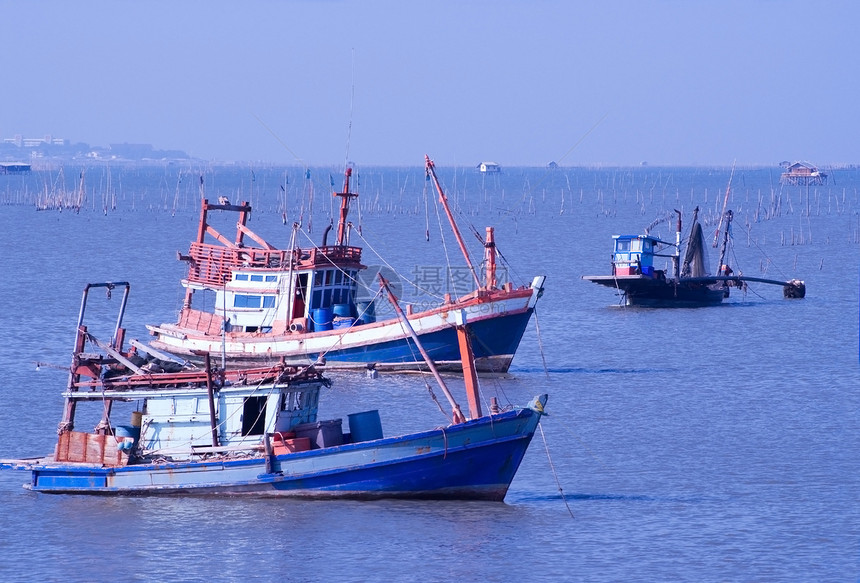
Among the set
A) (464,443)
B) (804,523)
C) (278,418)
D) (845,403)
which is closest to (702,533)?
(804,523)

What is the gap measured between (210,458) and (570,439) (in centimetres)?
1082

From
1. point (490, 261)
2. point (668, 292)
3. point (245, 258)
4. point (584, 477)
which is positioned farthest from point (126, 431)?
point (668, 292)

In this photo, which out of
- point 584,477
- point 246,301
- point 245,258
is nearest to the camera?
point 584,477

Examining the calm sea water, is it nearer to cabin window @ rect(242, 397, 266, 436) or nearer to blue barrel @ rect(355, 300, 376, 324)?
cabin window @ rect(242, 397, 266, 436)

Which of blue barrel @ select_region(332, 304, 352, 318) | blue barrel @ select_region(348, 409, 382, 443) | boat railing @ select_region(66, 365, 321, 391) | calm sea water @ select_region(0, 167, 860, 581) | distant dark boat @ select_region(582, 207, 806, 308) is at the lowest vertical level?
calm sea water @ select_region(0, 167, 860, 581)

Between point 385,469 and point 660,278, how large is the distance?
40.0 m

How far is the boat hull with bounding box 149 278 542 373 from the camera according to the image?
45.2 metres

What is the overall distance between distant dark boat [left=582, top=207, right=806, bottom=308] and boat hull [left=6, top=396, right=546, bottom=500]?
3659cm

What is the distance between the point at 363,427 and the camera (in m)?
30.3

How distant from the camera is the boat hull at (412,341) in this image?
45.2 metres

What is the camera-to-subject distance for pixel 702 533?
90.0 feet

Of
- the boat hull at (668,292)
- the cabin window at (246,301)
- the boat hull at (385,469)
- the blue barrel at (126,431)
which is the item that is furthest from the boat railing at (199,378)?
the boat hull at (668,292)

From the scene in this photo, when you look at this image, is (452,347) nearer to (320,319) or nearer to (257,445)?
(320,319)

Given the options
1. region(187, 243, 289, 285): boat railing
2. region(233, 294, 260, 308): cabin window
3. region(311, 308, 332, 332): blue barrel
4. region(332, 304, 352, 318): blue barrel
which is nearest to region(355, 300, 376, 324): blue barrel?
region(332, 304, 352, 318): blue barrel
